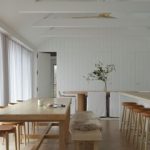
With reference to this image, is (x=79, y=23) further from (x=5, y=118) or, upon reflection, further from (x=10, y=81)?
(x=5, y=118)

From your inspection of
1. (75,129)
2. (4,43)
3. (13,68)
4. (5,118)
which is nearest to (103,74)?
(13,68)

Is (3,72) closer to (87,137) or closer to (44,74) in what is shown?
(87,137)

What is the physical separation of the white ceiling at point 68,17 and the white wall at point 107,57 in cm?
70

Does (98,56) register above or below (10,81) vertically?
above

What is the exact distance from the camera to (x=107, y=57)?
11.2 m

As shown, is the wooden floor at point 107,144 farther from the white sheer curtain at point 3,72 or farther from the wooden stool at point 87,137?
the white sheer curtain at point 3,72

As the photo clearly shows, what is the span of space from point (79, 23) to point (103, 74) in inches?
97.6

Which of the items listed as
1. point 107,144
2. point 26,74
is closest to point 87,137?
point 107,144

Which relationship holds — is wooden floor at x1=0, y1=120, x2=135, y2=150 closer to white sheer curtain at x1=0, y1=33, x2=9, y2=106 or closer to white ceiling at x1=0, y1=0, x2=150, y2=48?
white sheer curtain at x1=0, y1=33, x2=9, y2=106

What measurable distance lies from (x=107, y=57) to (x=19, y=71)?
3.69 metres

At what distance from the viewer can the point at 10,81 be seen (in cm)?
767

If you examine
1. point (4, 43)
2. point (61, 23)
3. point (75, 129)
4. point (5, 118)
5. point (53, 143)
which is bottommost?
point (53, 143)

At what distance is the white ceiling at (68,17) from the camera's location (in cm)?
590

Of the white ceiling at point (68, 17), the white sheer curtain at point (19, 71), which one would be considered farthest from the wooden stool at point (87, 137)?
the white sheer curtain at point (19, 71)
